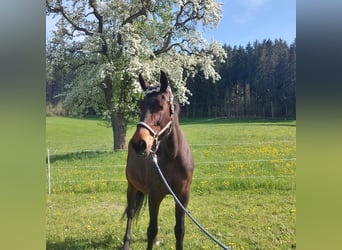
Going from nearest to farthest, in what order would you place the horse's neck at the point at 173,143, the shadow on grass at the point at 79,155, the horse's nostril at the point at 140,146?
the horse's nostril at the point at 140,146 → the horse's neck at the point at 173,143 → the shadow on grass at the point at 79,155

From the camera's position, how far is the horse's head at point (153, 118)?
2.35 meters

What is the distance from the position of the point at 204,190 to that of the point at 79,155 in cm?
345

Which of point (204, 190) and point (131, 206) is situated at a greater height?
point (131, 206)

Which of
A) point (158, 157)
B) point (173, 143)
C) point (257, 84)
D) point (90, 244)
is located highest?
point (257, 84)

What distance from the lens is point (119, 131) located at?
322 inches

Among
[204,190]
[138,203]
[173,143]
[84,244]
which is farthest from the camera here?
[204,190]

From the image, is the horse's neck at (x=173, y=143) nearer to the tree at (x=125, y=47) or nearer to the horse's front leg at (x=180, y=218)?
the horse's front leg at (x=180, y=218)

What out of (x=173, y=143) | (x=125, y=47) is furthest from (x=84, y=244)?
(x=125, y=47)

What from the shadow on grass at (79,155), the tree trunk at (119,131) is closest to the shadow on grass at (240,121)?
the tree trunk at (119,131)

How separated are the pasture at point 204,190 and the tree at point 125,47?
102cm

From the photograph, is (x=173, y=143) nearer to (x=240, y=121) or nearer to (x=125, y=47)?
(x=240, y=121)
